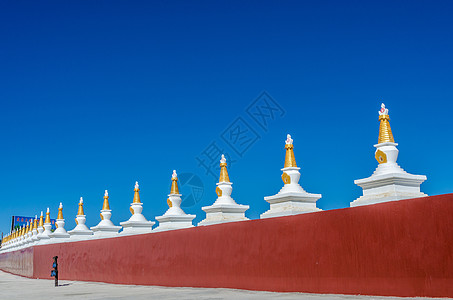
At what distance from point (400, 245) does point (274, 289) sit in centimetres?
338

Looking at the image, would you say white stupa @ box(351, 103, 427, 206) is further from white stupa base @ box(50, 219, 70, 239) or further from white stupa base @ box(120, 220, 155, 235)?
white stupa base @ box(50, 219, 70, 239)

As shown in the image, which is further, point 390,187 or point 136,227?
point 136,227

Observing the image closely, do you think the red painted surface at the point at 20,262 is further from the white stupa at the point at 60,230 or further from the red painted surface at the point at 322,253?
the red painted surface at the point at 322,253

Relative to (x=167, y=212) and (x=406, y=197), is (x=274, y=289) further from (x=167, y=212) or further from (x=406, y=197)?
(x=167, y=212)

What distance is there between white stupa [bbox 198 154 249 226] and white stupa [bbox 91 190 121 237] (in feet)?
A: 23.6

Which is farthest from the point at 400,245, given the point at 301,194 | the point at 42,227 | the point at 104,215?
the point at 42,227

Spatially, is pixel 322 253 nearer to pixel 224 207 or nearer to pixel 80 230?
pixel 224 207

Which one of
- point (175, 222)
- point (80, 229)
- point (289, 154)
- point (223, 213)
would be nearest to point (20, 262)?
point (80, 229)

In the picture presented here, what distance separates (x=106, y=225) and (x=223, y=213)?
7.99 m

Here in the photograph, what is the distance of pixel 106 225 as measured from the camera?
19219mm

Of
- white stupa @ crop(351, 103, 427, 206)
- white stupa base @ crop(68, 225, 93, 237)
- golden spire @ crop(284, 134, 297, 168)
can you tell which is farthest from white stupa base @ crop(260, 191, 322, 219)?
white stupa base @ crop(68, 225, 93, 237)

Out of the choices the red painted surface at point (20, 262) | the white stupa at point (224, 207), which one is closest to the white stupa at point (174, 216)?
the white stupa at point (224, 207)

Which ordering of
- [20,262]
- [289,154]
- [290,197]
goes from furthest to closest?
1. [20,262]
2. [289,154]
3. [290,197]

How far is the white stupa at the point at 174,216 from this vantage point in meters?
14.9
